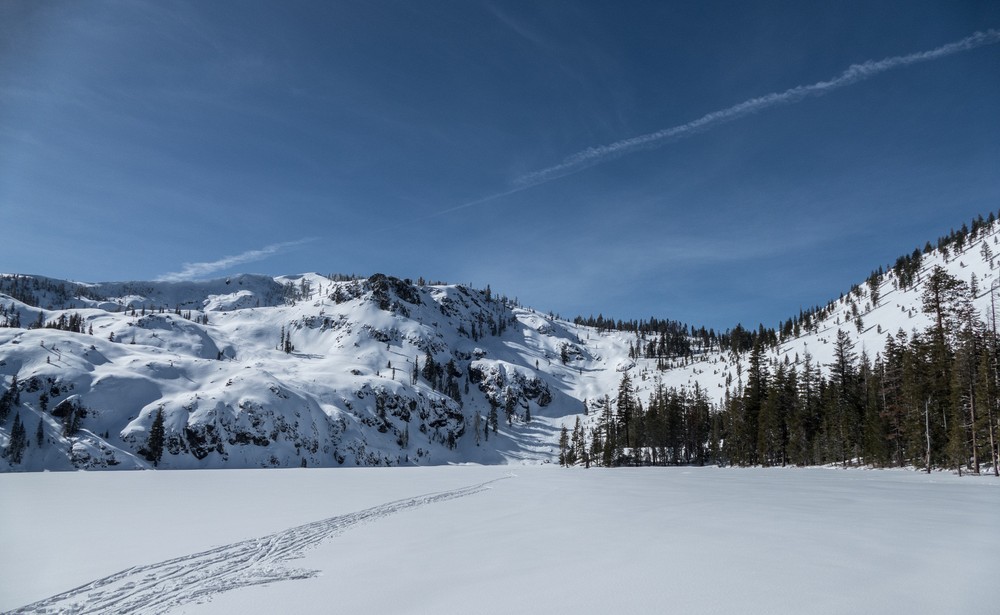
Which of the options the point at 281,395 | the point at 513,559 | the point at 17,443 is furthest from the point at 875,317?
the point at 17,443

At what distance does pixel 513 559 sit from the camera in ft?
36.8

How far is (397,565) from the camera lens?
11.0m

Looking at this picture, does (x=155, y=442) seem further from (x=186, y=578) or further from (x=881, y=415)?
(x=881, y=415)

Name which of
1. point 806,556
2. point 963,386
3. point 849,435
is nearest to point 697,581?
point 806,556

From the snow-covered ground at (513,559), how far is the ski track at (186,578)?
50 millimetres

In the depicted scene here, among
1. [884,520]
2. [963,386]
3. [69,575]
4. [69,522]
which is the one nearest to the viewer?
[69,575]

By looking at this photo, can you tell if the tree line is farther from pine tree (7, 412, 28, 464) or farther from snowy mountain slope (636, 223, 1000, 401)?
pine tree (7, 412, 28, 464)

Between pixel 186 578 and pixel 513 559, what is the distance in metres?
7.06

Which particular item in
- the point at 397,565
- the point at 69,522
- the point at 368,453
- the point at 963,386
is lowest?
the point at 368,453

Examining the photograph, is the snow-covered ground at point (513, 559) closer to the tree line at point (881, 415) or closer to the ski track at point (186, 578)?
the ski track at point (186, 578)

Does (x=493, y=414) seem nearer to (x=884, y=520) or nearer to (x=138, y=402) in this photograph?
(x=138, y=402)

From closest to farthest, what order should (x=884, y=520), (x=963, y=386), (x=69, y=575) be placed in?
(x=69, y=575), (x=884, y=520), (x=963, y=386)

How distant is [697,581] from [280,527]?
13.9 metres

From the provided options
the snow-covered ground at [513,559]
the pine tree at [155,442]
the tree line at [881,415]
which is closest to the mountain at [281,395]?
the pine tree at [155,442]
